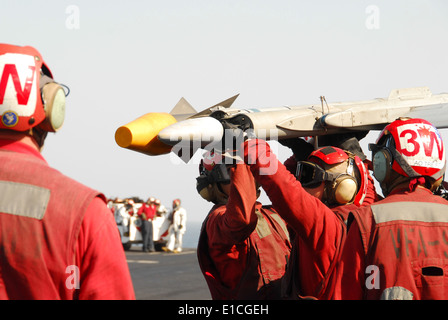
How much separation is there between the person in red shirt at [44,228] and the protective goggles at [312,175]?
2.18m

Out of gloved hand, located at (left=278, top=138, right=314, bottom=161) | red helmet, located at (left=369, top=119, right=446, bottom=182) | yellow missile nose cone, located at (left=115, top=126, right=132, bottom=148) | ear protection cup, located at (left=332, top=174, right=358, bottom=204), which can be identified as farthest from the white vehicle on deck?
red helmet, located at (left=369, top=119, right=446, bottom=182)

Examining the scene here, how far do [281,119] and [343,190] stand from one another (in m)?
1.83

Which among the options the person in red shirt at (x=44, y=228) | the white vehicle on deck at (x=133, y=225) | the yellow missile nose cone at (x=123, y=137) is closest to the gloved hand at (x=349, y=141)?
the yellow missile nose cone at (x=123, y=137)

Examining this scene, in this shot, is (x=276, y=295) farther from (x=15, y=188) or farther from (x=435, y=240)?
(x=15, y=188)

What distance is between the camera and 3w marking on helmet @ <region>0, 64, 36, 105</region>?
260cm

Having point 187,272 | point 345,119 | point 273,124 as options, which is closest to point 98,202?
point 273,124

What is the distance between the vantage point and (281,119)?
20.2 ft

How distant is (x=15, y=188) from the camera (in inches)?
100

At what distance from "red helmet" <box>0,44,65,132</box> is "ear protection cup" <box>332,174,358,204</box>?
228 centimetres

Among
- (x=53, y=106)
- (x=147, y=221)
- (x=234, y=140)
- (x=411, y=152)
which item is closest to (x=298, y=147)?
(x=234, y=140)

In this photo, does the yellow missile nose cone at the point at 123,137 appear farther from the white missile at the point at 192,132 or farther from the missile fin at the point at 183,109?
the missile fin at the point at 183,109

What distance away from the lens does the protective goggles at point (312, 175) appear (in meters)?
4.49

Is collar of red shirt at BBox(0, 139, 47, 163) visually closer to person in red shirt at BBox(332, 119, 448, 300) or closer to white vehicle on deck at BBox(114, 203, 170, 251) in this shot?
person in red shirt at BBox(332, 119, 448, 300)

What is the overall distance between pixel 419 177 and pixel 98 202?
2.10 meters
